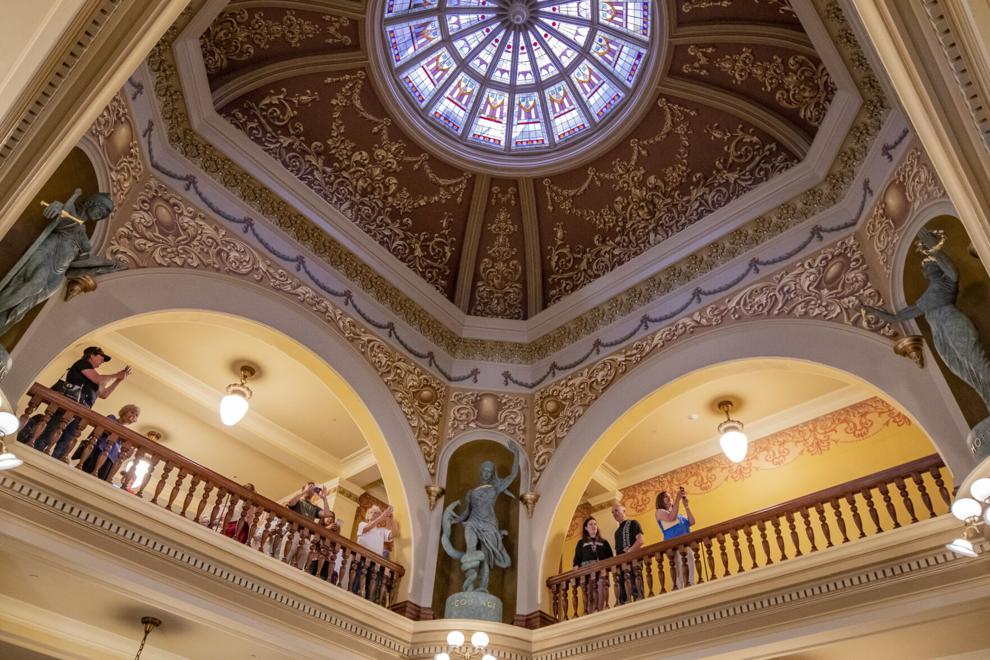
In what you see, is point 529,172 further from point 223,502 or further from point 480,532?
point 223,502

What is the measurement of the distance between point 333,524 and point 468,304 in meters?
4.05

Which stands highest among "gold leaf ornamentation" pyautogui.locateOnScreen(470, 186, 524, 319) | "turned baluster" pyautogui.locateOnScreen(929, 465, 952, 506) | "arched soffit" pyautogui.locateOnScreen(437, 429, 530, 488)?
"gold leaf ornamentation" pyautogui.locateOnScreen(470, 186, 524, 319)

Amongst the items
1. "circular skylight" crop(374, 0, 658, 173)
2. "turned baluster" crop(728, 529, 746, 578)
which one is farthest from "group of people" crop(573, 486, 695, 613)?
"circular skylight" crop(374, 0, 658, 173)

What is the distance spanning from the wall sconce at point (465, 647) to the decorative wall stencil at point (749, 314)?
2.39m

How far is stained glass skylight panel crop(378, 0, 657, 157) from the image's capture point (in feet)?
32.8

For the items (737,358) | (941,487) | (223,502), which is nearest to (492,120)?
(737,358)

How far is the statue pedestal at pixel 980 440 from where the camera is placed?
552 cm

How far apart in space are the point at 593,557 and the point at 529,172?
18.1 ft

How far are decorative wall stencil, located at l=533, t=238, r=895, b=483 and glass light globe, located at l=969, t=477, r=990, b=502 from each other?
231cm

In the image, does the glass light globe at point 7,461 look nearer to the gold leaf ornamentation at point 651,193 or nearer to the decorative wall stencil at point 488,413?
the decorative wall stencil at point 488,413

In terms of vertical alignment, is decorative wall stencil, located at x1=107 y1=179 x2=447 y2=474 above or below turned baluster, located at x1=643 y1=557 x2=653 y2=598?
above

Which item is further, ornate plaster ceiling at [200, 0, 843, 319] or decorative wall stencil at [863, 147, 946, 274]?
ornate plaster ceiling at [200, 0, 843, 319]

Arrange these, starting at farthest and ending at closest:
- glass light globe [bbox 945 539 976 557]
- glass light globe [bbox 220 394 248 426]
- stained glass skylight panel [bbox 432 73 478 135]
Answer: stained glass skylight panel [bbox 432 73 478 135] < glass light globe [bbox 220 394 248 426] < glass light globe [bbox 945 539 976 557]

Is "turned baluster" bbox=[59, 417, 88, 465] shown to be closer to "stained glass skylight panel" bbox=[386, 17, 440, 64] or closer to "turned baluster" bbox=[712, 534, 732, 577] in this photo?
"turned baluster" bbox=[712, 534, 732, 577]
